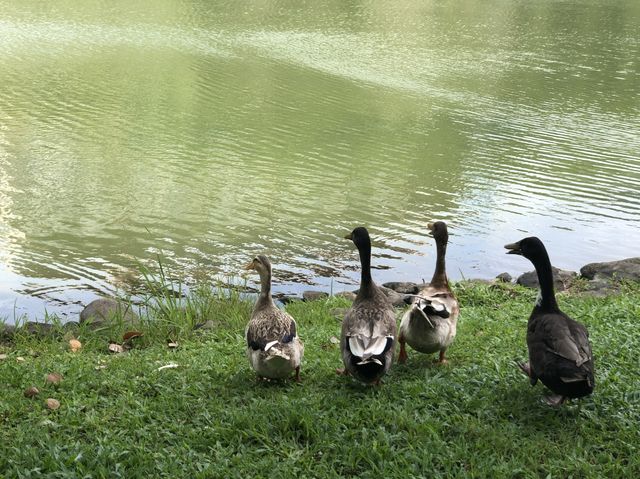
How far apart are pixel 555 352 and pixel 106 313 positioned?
5.89 metres

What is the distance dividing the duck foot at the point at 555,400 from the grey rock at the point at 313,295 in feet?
17.5

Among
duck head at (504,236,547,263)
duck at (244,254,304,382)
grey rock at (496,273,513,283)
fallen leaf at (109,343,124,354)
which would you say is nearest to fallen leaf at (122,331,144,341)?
fallen leaf at (109,343,124,354)

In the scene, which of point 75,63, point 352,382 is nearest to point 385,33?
point 75,63

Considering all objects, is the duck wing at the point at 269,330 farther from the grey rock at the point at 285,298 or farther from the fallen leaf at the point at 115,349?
the grey rock at the point at 285,298

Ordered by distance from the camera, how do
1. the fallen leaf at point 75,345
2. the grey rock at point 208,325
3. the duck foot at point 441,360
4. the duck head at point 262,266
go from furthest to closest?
1. the grey rock at point 208,325
2. the fallen leaf at point 75,345
3. the duck head at point 262,266
4. the duck foot at point 441,360

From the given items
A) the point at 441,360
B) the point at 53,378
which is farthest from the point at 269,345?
the point at 53,378

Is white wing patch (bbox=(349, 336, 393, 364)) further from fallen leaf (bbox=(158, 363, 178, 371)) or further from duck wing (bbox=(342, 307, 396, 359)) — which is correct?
fallen leaf (bbox=(158, 363, 178, 371))

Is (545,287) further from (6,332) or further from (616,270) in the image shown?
(616,270)

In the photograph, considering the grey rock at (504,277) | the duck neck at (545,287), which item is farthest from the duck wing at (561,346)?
the grey rock at (504,277)

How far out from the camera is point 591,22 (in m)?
43.3

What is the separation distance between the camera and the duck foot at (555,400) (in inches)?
216

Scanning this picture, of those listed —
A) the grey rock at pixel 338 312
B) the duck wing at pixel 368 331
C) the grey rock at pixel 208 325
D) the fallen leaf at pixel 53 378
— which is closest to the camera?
the duck wing at pixel 368 331

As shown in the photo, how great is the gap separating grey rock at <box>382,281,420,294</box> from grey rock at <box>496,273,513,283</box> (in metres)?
1.31

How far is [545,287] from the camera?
604 cm
